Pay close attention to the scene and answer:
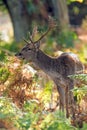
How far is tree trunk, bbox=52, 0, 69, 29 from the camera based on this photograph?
25.1 m

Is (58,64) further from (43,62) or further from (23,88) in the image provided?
(23,88)

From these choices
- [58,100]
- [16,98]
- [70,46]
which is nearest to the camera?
[16,98]

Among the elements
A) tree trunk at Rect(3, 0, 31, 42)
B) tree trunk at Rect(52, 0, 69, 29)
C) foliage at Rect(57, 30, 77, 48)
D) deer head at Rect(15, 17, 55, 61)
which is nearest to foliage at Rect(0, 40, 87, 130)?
deer head at Rect(15, 17, 55, 61)

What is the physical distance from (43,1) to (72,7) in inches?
315

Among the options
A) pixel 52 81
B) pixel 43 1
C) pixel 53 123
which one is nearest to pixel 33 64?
pixel 52 81

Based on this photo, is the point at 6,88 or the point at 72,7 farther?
the point at 72,7

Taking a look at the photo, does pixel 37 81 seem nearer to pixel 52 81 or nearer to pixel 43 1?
pixel 52 81

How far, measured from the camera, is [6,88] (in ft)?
41.6

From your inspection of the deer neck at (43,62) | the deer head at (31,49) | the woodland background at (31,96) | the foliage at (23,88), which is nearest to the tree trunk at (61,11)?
the woodland background at (31,96)

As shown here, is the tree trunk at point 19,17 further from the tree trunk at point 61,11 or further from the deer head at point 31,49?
the deer head at point 31,49

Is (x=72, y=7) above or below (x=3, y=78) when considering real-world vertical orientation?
above

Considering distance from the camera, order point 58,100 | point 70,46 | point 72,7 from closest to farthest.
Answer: point 58,100 → point 70,46 → point 72,7

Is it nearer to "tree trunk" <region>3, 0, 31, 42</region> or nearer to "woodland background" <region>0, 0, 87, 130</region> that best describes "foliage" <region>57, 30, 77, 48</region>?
"woodland background" <region>0, 0, 87, 130</region>

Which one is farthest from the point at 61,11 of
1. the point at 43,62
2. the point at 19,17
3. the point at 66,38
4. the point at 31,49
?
the point at 31,49
